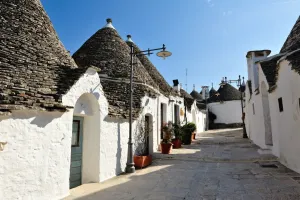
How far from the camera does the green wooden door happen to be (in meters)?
5.95

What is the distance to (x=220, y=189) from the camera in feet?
17.7

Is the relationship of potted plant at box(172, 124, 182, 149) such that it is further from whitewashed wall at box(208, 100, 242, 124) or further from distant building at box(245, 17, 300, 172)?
whitewashed wall at box(208, 100, 242, 124)

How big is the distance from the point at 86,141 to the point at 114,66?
539 cm

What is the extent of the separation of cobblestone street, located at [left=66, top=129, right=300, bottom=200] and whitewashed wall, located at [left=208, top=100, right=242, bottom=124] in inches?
1103

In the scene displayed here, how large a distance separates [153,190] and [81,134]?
2.65 meters

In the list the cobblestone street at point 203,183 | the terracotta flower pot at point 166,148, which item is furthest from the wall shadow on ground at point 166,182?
the terracotta flower pot at point 166,148

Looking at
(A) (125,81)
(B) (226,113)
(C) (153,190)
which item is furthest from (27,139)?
(B) (226,113)

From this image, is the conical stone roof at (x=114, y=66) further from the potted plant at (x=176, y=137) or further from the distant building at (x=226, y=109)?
the distant building at (x=226, y=109)

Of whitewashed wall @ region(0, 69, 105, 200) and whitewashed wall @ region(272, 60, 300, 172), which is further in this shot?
whitewashed wall @ region(272, 60, 300, 172)

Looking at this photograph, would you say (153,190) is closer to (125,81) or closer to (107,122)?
(107,122)

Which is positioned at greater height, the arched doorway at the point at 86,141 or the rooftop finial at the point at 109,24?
the rooftop finial at the point at 109,24

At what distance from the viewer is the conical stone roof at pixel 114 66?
8750 millimetres

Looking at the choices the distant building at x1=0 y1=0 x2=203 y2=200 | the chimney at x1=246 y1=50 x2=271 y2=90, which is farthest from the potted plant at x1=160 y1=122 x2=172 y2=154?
the chimney at x1=246 y1=50 x2=271 y2=90

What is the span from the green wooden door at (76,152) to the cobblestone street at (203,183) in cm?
38
